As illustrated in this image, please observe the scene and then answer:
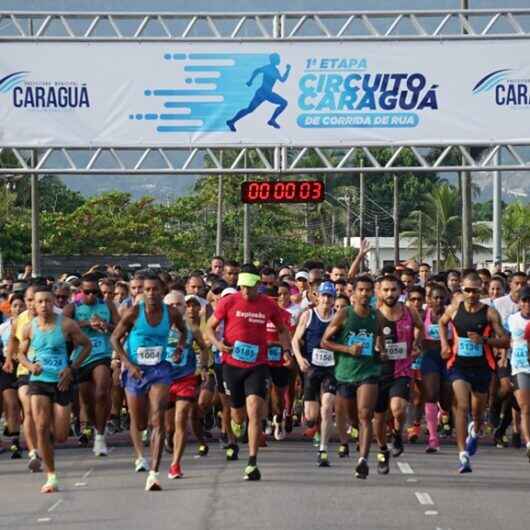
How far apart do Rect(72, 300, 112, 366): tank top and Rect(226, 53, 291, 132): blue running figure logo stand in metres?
8.70

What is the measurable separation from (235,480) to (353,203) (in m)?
103

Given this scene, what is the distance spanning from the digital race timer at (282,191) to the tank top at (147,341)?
14328mm

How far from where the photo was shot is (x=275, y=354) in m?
18.0

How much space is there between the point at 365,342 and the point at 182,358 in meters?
1.68

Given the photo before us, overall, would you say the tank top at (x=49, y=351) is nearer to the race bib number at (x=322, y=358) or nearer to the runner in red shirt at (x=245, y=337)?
the runner in red shirt at (x=245, y=337)

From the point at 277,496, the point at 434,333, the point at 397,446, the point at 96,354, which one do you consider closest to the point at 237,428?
the point at 397,446

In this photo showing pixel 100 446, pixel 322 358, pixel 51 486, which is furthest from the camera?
pixel 100 446

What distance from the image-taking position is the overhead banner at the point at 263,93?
990 inches

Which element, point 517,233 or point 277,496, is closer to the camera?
point 277,496

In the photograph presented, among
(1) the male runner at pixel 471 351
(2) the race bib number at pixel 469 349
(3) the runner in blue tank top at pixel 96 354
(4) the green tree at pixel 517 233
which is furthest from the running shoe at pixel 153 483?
(4) the green tree at pixel 517 233

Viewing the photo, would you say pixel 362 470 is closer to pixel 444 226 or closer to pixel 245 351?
pixel 245 351

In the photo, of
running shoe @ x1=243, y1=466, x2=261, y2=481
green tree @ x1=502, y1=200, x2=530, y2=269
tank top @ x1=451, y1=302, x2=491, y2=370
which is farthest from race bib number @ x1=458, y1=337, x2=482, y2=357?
green tree @ x1=502, y1=200, x2=530, y2=269

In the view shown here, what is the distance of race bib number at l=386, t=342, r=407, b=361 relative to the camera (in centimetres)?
1500

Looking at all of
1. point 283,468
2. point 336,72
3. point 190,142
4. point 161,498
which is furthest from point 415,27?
point 161,498
